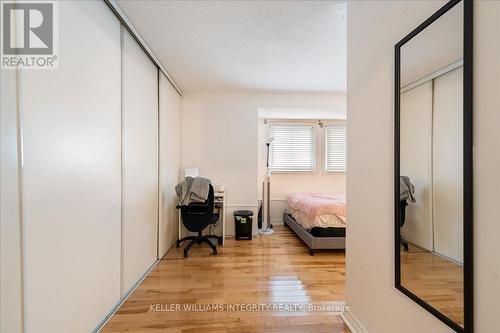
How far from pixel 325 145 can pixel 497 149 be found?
4.80 meters

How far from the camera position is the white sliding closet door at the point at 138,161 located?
2168 millimetres

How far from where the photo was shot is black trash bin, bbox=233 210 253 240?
4.05m

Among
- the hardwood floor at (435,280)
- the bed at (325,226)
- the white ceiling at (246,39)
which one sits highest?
the white ceiling at (246,39)

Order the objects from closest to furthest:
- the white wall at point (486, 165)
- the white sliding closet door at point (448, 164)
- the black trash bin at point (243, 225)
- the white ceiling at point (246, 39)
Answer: the white wall at point (486, 165), the white sliding closet door at point (448, 164), the white ceiling at point (246, 39), the black trash bin at point (243, 225)

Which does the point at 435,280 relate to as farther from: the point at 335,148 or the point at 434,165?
the point at 335,148

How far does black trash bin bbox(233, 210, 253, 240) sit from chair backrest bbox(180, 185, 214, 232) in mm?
791

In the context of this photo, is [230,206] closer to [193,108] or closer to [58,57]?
[193,108]

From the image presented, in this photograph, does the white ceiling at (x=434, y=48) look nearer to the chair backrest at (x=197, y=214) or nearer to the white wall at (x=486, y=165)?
the white wall at (x=486, y=165)

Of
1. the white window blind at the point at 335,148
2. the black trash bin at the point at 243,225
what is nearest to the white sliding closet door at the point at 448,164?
the black trash bin at the point at 243,225

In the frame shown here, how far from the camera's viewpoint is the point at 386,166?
1.41 meters

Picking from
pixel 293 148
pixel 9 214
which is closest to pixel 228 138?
pixel 293 148

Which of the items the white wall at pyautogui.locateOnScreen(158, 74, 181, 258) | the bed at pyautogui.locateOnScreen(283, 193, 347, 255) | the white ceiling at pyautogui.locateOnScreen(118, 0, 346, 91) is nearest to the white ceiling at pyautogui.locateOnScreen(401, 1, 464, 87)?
the white ceiling at pyautogui.locateOnScreen(118, 0, 346, 91)

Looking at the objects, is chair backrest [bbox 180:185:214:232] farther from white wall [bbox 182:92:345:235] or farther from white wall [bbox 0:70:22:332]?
white wall [bbox 0:70:22:332]

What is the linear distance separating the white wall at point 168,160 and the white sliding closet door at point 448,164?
2.98 m
